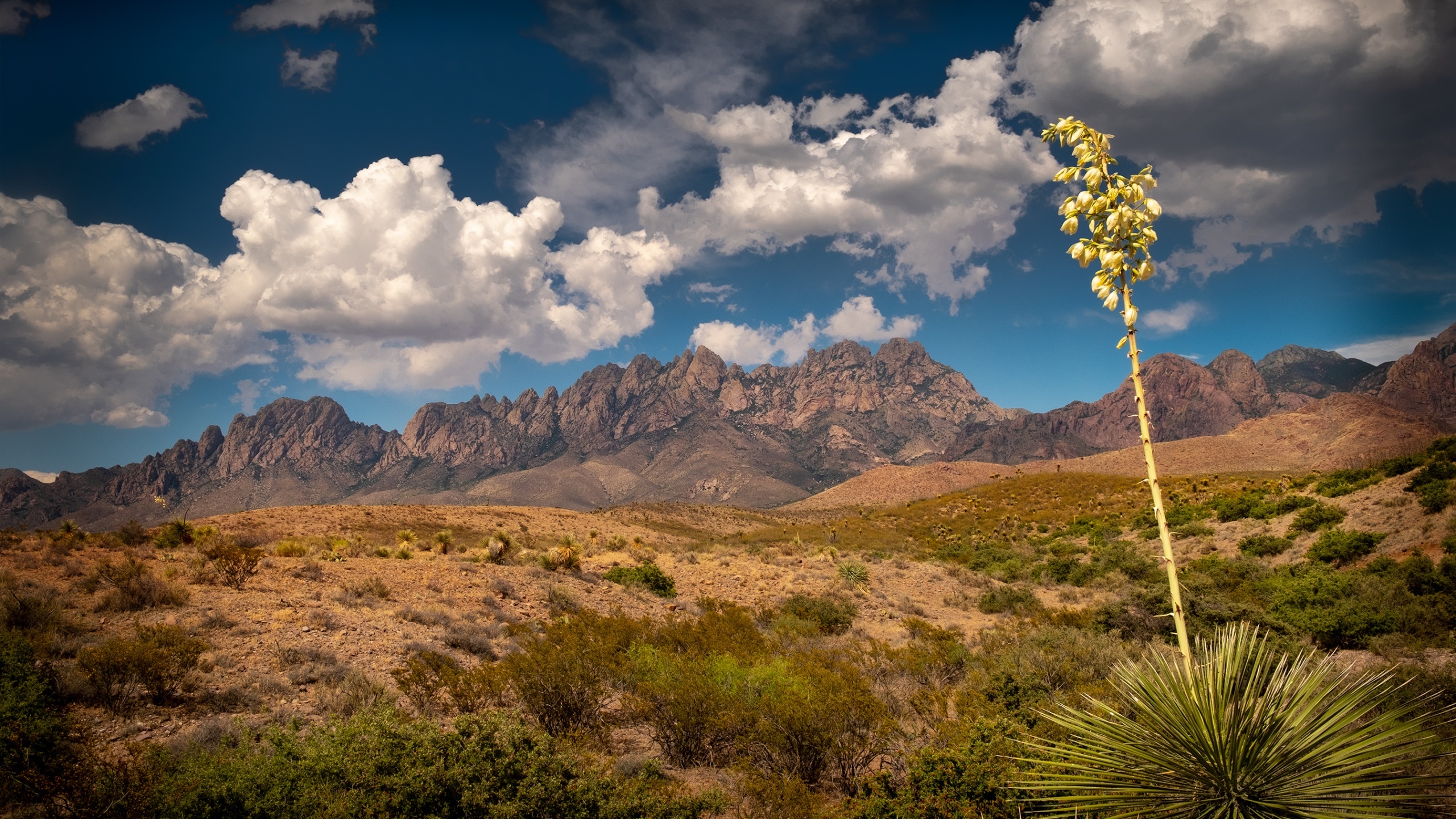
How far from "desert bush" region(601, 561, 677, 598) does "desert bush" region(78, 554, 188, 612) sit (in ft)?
34.1

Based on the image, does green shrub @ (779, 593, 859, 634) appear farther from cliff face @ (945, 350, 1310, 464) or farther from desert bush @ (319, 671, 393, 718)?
cliff face @ (945, 350, 1310, 464)

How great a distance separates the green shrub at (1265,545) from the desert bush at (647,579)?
21.1m

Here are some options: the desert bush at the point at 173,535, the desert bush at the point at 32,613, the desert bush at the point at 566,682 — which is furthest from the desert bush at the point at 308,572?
the desert bush at the point at 566,682

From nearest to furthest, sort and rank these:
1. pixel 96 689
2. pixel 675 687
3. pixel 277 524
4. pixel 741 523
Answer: pixel 96 689, pixel 675 687, pixel 277 524, pixel 741 523

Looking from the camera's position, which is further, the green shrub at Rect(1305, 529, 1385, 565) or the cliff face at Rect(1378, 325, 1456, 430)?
the cliff face at Rect(1378, 325, 1456, 430)

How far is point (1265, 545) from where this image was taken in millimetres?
21141

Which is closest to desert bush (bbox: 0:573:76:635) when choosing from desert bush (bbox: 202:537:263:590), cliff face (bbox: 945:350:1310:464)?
desert bush (bbox: 202:537:263:590)

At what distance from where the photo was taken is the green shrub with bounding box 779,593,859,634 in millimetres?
15830

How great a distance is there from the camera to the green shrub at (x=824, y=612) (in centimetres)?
1583

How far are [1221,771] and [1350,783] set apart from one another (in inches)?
24.9

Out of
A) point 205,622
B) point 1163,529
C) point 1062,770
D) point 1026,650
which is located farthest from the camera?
point 1026,650

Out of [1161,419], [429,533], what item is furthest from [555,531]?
[1161,419]

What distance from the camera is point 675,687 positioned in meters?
7.96

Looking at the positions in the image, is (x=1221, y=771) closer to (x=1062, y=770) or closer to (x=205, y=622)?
(x=1062, y=770)
